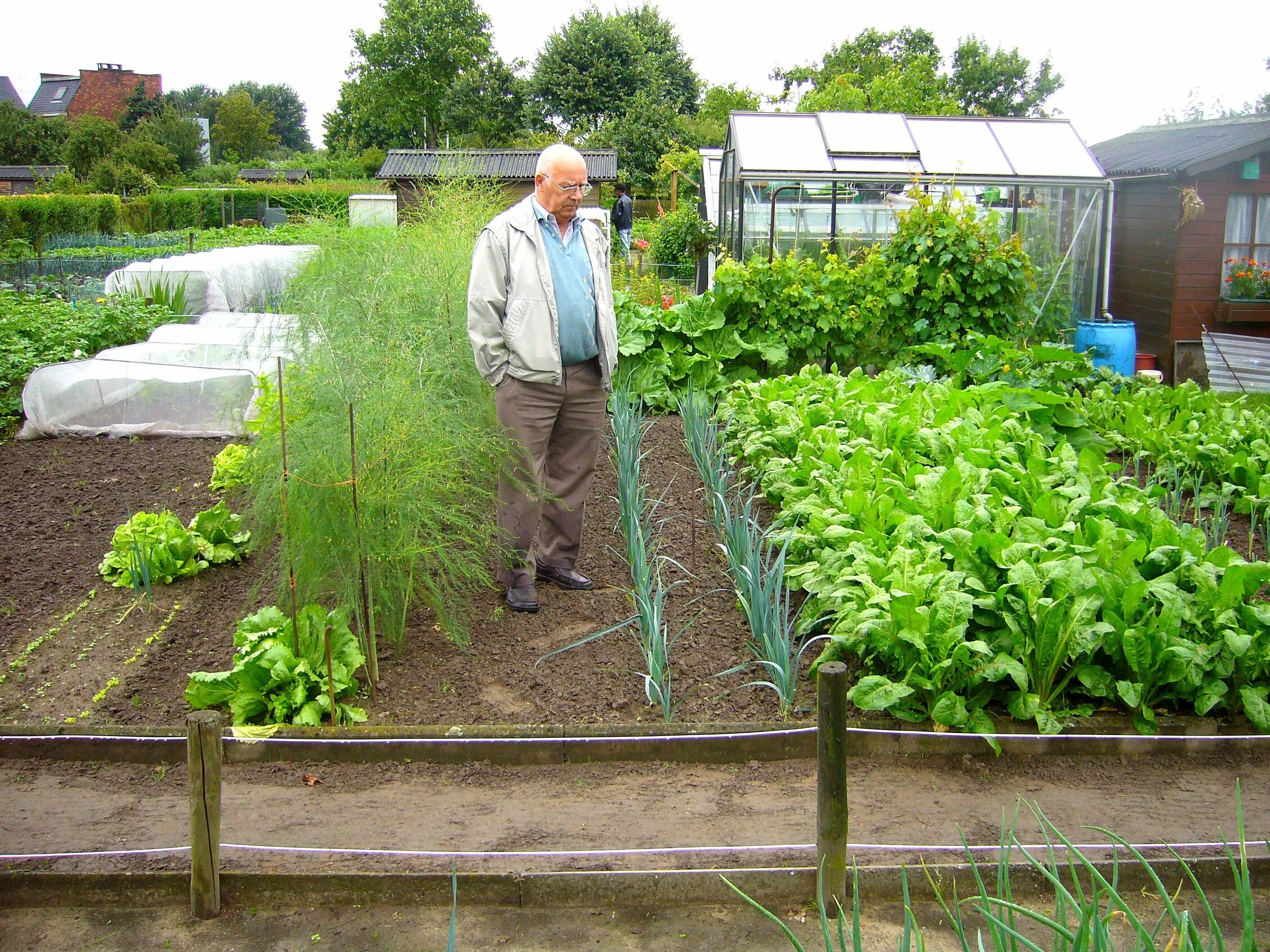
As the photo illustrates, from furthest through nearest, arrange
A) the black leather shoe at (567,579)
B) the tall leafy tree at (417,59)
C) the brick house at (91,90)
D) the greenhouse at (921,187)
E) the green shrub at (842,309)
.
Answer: the brick house at (91,90) < the tall leafy tree at (417,59) < the greenhouse at (921,187) < the green shrub at (842,309) < the black leather shoe at (567,579)

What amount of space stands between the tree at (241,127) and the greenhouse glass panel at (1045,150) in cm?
5353

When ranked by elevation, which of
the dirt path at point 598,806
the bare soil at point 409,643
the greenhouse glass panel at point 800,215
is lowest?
the dirt path at point 598,806

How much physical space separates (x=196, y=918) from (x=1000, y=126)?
1104 cm

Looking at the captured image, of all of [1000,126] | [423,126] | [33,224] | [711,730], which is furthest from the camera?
[423,126]

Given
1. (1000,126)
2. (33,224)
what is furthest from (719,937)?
(33,224)

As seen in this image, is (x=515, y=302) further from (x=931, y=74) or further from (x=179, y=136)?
(x=179, y=136)

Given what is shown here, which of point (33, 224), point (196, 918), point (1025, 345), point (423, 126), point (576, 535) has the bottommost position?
point (196, 918)

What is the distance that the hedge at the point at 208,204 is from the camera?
83.7 feet

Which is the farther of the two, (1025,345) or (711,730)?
(1025,345)

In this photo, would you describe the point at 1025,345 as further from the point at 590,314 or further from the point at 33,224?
the point at 33,224

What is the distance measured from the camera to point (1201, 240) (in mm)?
11477

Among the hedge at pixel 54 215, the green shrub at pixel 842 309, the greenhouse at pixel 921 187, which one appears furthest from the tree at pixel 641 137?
the green shrub at pixel 842 309

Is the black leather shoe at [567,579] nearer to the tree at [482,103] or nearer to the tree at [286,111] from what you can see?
the tree at [482,103]

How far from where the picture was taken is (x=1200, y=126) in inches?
567
